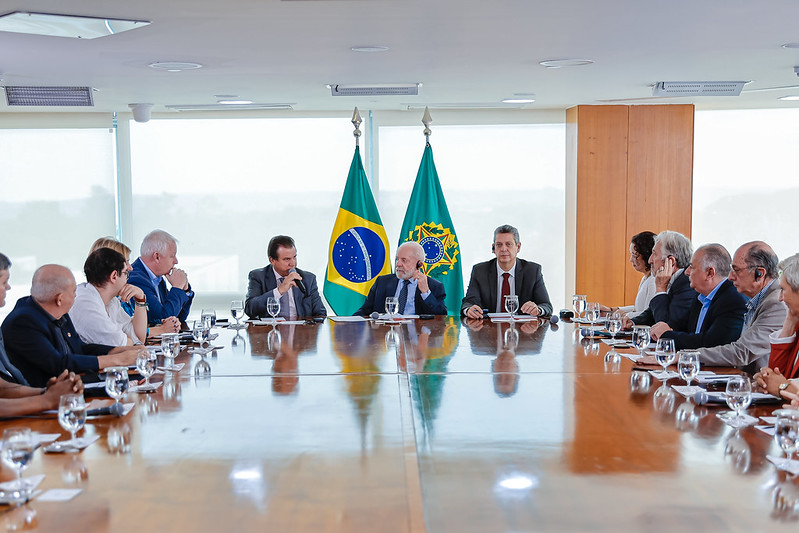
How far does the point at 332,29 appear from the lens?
4.39 meters

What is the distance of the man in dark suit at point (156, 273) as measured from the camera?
17.9 feet

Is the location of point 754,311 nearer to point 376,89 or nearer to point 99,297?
point 99,297

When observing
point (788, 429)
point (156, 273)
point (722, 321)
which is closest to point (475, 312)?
point (722, 321)

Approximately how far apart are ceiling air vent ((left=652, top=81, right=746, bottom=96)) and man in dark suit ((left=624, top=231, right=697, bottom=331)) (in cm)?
174

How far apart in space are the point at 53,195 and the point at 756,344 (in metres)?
8.07

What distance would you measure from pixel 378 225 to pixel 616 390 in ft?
16.9

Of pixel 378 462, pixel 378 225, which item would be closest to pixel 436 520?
pixel 378 462

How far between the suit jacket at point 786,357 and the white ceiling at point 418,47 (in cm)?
160

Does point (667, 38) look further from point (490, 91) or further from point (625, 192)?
point (625, 192)

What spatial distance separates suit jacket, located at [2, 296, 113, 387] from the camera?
364 centimetres

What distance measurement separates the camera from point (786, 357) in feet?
12.1

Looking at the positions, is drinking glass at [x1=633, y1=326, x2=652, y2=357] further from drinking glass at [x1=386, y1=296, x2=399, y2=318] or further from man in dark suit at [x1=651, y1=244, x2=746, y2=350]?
drinking glass at [x1=386, y1=296, x2=399, y2=318]

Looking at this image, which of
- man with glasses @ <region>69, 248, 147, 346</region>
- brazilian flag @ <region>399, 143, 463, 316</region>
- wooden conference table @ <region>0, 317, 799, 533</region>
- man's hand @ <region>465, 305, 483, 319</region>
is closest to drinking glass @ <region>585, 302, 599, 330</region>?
man's hand @ <region>465, 305, 483, 319</region>

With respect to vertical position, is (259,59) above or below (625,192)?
above
